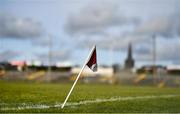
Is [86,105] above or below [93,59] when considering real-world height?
below

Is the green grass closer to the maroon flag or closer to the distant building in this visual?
the maroon flag

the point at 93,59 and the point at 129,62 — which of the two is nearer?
the point at 93,59

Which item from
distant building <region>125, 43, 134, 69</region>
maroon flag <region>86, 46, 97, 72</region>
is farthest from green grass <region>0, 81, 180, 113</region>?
distant building <region>125, 43, 134, 69</region>

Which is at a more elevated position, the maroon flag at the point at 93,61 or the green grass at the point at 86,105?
the maroon flag at the point at 93,61

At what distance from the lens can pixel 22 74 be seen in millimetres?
90500

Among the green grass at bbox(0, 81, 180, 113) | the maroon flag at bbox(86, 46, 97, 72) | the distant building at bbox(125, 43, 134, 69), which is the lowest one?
the distant building at bbox(125, 43, 134, 69)

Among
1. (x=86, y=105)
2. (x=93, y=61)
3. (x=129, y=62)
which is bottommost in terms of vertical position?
(x=129, y=62)

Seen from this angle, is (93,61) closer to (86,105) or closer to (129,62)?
(86,105)

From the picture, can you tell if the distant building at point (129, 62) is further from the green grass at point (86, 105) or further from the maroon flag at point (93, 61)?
the maroon flag at point (93, 61)

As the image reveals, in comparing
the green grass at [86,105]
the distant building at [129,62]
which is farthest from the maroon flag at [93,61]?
the distant building at [129,62]

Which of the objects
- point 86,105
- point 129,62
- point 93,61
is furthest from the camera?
point 129,62

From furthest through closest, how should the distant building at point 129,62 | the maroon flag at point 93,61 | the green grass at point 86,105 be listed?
1. the distant building at point 129,62
2. the maroon flag at point 93,61
3. the green grass at point 86,105

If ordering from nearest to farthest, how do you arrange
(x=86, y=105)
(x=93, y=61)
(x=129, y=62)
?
(x=93, y=61)
(x=86, y=105)
(x=129, y=62)

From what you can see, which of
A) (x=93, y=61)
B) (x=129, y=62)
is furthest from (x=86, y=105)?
(x=129, y=62)
